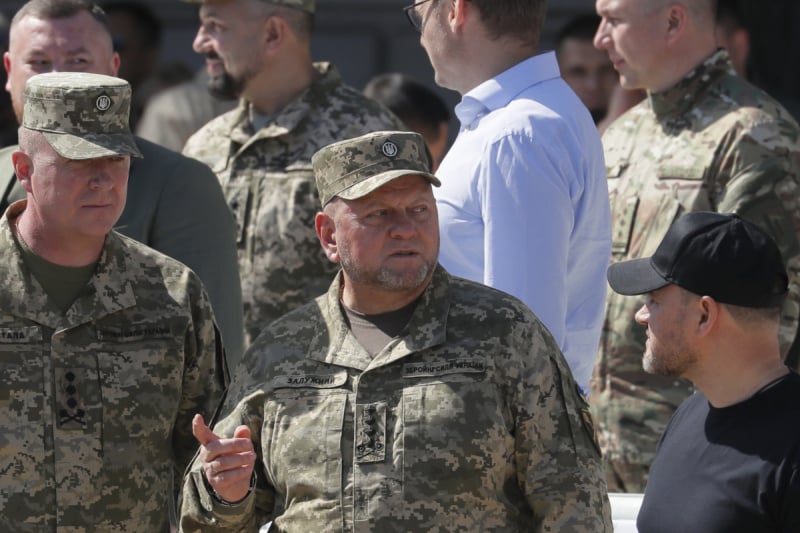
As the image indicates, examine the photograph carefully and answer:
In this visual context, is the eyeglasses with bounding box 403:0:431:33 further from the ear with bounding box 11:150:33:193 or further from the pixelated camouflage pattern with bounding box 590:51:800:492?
the pixelated camouflage pattern with bounding box 590:51:800:492

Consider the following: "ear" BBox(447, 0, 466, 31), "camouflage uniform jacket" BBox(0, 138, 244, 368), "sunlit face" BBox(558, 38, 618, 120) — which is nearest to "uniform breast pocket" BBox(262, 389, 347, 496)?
"camouflage uniform jacket" BBox(0, 138, 244, 368)

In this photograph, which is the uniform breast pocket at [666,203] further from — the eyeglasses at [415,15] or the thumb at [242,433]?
the thumb at [242,433]

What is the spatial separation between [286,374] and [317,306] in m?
0.21

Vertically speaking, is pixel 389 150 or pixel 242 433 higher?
pixel 389 150

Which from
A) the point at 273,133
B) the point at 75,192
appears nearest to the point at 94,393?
the point at 75,192

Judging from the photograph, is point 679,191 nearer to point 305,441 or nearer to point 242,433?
point 305,441

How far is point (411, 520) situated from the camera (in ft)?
10.5

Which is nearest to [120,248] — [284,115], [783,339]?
[284,115]

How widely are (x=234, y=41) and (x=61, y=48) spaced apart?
1.15 meters

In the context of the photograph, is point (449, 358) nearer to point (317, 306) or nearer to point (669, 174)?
point (317, 306)

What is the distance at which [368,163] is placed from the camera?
3367mm

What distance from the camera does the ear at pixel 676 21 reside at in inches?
203

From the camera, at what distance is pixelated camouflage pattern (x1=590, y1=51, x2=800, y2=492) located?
4.93 metres

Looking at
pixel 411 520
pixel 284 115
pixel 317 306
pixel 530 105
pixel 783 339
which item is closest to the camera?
→ pixel 411 520
